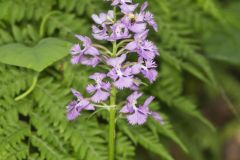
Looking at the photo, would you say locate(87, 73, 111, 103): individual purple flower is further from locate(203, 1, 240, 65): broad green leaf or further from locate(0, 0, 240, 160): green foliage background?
locate(203, 1, 240, 65): broad green leaf

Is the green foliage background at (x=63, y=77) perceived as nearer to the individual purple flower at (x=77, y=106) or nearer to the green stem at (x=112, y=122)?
the green stem at (x=112, y=122)

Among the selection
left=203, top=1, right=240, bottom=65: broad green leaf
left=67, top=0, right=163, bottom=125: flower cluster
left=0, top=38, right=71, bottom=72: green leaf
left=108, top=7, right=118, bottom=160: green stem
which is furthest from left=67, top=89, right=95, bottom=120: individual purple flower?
left=203, top=1, right=240, bottom=65: broad green leaf

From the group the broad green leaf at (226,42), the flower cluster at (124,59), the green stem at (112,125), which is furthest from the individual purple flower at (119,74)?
the broad green leaf at (226,42)

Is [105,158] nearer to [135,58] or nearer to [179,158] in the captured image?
[135,58]

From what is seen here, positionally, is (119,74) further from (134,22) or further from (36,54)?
(36,54)

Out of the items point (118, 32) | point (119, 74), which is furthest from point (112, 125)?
point (118, 32)
